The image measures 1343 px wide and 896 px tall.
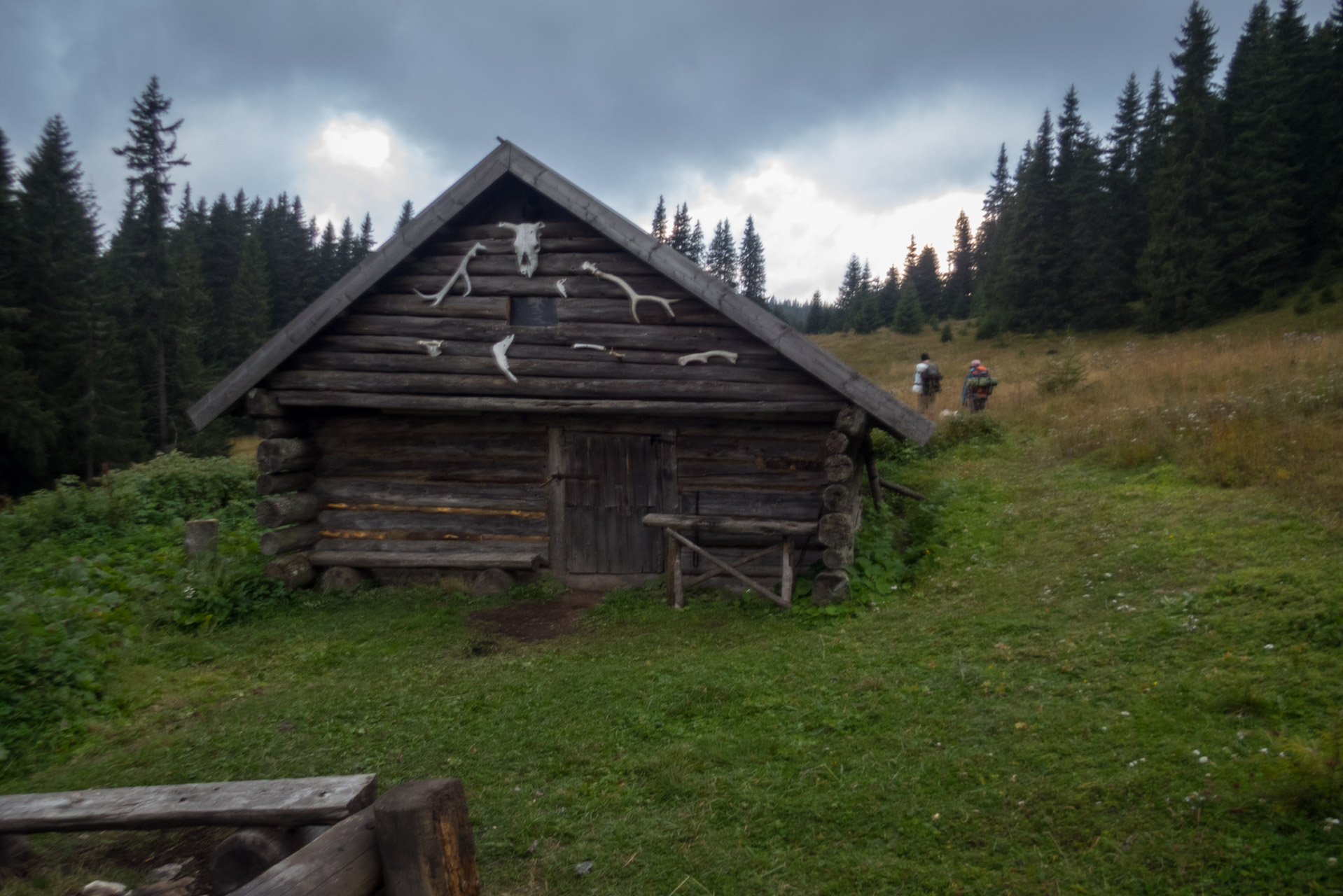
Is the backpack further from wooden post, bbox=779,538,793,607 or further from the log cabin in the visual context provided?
wooden post, bbox=779,538,793,607

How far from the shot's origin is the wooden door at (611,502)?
9461 mm

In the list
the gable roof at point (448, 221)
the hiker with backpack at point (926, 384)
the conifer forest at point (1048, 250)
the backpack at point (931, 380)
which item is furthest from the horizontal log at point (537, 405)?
the conifer forest at point (1048, 250)

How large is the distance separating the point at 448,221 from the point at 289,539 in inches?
180

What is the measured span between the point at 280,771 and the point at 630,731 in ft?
7.92

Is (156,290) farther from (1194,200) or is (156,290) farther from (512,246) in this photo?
(1194,200)

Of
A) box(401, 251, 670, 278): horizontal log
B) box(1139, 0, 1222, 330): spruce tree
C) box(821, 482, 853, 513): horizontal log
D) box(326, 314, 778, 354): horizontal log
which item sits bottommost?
box(821, 482, 853, 513): horizontal log

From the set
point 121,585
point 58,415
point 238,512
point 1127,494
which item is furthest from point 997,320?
point 58,415

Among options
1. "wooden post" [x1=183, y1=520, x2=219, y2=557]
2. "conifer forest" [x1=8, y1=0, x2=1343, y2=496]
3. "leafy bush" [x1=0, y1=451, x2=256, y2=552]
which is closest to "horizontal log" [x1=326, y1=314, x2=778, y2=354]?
"wooden post" [x1=183, y1=520, x2=219, y2=557]

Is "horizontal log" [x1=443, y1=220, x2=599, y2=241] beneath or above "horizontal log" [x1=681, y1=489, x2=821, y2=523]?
above

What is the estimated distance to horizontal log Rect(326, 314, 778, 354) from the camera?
871 cm

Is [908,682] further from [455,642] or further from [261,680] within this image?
[261,680]

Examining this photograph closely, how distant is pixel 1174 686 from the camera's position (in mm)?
4633

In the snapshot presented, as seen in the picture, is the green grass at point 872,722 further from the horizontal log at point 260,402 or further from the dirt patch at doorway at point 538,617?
the horizontal log at point 260,402

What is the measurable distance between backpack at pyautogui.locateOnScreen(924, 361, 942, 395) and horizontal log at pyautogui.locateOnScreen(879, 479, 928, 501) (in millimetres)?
9334
